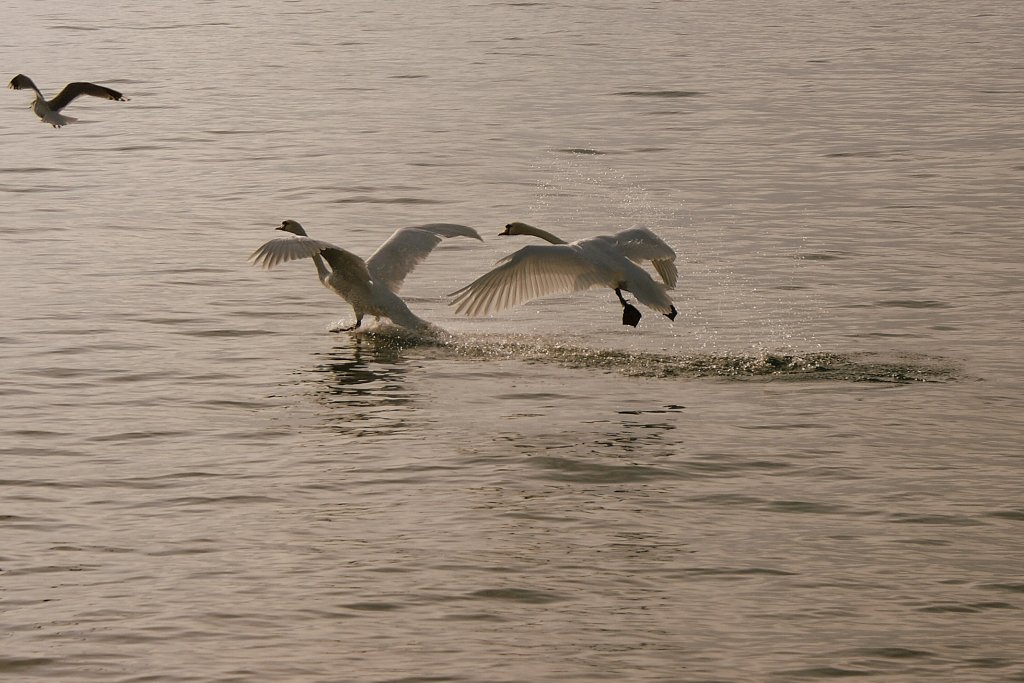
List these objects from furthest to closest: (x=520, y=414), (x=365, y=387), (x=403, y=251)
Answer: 1. (x=403, y=251)
2. (x=365, y=387)
3. (x=520, y=414)

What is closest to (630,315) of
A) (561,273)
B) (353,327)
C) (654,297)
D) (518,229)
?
(561,273)

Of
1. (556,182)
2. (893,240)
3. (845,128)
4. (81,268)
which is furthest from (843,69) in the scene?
(81,268)

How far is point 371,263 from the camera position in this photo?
638 inches

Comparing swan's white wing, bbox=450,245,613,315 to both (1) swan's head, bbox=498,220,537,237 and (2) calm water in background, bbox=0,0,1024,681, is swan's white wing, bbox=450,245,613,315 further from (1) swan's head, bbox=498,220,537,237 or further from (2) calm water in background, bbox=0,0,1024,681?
(1) swan's head, bbox=498,220,537,237

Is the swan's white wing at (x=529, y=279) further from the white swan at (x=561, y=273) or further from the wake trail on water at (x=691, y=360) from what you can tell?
the wake trail on water at (x=691, y=360)

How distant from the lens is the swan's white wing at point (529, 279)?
14.4 meters

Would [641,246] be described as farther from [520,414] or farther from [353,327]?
[353,327]

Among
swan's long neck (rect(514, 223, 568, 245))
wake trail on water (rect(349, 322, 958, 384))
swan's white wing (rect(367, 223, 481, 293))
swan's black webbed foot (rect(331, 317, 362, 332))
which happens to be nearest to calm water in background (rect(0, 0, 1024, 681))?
wake trail on water (rect(349, 322, 958, 384))

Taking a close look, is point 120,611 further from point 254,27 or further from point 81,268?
point 254,27

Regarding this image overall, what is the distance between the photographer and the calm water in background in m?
9.27

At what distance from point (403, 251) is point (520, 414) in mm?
3542

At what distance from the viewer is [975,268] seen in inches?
715

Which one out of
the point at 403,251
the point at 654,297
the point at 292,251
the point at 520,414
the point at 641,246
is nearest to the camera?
the point at 520,414

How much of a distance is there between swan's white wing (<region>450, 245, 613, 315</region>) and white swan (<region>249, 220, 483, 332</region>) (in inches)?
48.3
